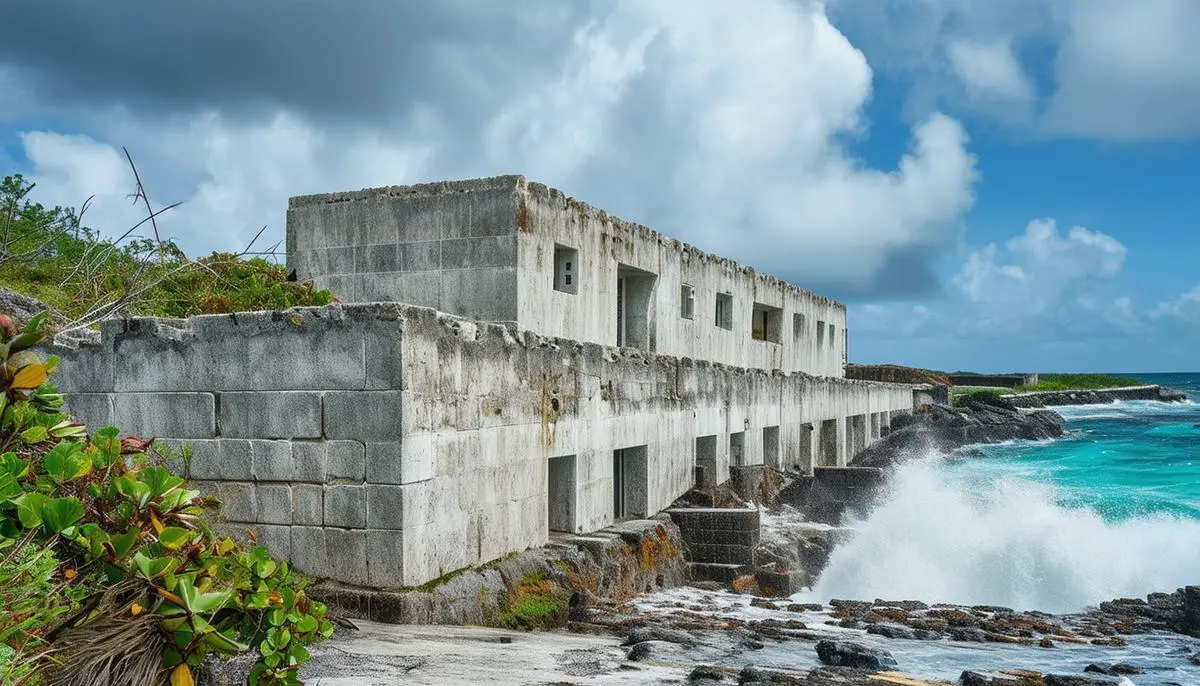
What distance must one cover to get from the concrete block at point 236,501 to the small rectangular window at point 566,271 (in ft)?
26.9

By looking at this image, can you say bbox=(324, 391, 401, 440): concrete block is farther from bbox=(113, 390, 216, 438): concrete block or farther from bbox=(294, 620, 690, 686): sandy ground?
bbox=(294, 620, 690, 686): sandy ground

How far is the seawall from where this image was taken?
61594 mm

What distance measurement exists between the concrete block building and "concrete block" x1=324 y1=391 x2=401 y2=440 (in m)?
0.02

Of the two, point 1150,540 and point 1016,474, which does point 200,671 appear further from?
point 1016,474

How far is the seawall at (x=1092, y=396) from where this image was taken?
202ft

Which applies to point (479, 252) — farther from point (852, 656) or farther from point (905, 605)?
point (852, 656)

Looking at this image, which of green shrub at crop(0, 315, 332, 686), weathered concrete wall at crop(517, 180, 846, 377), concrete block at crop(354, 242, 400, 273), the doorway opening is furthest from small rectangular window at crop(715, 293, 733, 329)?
green shrub at crop(0, 315, 332, 686)

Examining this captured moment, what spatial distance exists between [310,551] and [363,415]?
131 cm

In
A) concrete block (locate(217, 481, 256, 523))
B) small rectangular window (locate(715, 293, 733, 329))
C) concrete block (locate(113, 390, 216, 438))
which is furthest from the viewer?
small rectangular window (locate(715, 293, 733, 329))

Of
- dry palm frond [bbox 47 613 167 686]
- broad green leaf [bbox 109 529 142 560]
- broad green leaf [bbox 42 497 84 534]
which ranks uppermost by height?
broad green leaf [bbox 42 497 84 534]

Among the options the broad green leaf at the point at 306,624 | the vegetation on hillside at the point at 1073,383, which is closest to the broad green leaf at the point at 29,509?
the broad green leaf at the point at 306,624

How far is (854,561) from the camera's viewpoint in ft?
56.2

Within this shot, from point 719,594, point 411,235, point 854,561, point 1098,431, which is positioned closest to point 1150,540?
point 854,561

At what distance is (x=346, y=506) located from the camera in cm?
907
